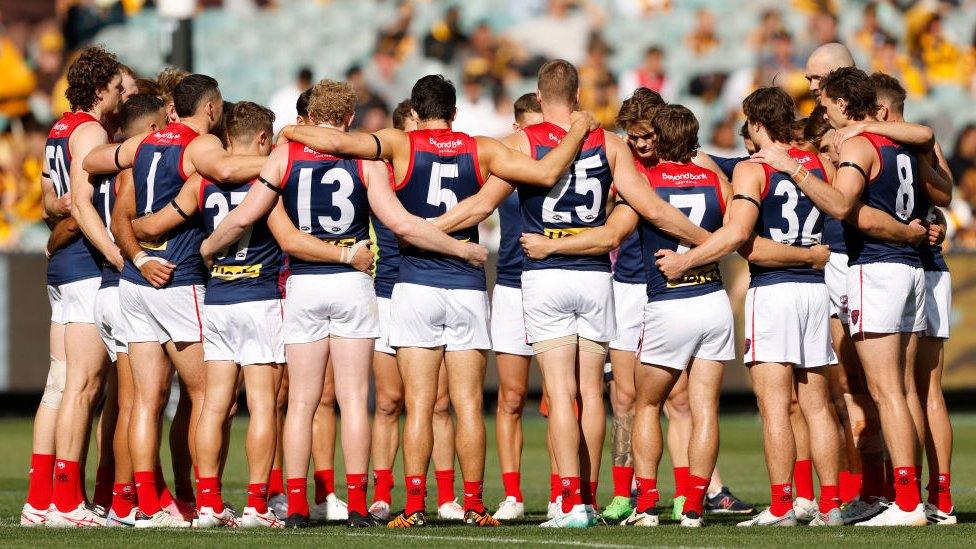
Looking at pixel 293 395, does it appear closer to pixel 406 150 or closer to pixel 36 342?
pixel 406 150

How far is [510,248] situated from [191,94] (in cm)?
277

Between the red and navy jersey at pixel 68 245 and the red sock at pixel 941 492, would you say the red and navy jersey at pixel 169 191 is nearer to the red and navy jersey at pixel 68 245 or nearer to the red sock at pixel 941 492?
the red and navy jersey at pixel 68 245

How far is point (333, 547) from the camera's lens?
7.75 meters

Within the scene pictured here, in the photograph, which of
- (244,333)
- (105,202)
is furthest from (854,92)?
(105,202)

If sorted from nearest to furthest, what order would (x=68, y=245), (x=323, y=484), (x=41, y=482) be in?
(x=41, y=482) → (x=68, y=245) → (x=323, y=484)

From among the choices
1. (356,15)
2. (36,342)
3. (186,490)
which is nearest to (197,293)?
(186,490)

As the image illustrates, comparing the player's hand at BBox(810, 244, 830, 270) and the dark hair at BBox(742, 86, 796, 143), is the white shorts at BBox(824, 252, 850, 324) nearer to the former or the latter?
the player's hand at BBox(810, 244, 830, 270)

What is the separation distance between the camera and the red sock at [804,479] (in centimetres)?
967

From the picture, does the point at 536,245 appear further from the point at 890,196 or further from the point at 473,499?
the point at 890,196

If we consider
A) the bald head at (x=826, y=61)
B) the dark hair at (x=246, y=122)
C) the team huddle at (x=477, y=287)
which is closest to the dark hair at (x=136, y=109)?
the team huddle at (x=477, y=287)

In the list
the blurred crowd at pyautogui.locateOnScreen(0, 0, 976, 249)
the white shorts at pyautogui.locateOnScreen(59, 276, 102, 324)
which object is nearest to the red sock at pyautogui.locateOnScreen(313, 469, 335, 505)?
the white shorts at pyautogui.locateOnScreen(59, 276, 102, 324)

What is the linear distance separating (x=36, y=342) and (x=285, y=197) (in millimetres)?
11140

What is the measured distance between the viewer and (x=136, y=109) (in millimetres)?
9797

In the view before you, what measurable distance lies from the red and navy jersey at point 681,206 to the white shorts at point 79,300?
3.57m
